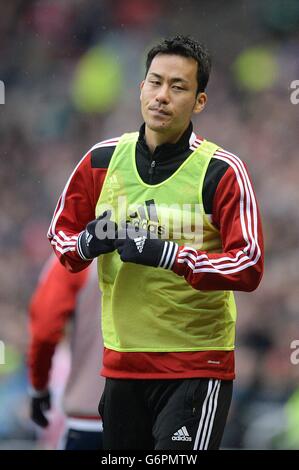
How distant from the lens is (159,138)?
3.29 m

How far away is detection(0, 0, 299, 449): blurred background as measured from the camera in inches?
227

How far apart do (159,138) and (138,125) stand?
2525 mm

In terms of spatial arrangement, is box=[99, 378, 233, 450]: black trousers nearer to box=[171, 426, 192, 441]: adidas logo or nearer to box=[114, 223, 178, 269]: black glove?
box=[171, 426, 192, 441]: adidas logo

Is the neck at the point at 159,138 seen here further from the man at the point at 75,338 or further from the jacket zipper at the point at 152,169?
the man at the point at 75,338

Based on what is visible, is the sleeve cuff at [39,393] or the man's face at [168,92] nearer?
the man's face at [168,92]

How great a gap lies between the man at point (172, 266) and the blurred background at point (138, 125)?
2503mm

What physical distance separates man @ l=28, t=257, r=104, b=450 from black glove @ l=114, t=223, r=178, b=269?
118 cm

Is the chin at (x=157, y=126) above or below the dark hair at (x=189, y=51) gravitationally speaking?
below

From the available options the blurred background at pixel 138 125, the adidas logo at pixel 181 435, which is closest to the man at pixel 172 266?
the adidas logo at pixel 181 435

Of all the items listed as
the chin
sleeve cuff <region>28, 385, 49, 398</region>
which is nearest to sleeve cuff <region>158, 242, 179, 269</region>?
the chin

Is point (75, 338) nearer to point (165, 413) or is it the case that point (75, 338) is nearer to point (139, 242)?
point (165, 413)

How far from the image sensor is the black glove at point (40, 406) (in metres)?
4.56

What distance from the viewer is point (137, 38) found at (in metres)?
5.83
